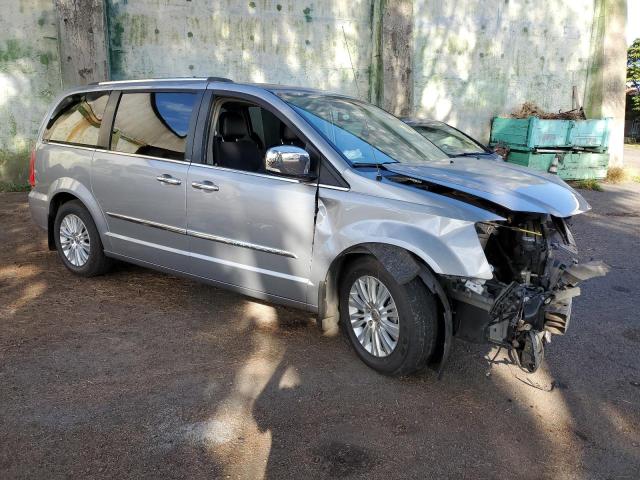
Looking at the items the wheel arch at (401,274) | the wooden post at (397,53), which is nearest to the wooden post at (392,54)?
the wooden post at (397,53)

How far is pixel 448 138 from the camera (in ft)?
28.8

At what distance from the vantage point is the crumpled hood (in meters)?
3.51

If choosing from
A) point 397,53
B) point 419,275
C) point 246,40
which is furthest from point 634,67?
point 419,275

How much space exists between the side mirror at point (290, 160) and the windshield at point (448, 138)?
15.9 feet

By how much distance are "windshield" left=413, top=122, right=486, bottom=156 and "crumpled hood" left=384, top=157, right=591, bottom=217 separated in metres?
4.20

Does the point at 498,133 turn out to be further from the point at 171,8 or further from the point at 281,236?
the point at 281,236

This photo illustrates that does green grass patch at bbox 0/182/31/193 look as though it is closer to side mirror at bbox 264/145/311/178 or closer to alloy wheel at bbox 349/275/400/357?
side mirror at bbox 264/145/311/178

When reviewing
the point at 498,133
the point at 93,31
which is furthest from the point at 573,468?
the point at 498,133

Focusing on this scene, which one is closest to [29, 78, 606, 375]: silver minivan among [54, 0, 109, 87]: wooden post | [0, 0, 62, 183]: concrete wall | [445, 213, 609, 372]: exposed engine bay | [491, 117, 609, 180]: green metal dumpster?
[445, 213, 609, 372]: exposed engine bay

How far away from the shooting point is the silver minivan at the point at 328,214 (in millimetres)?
3480

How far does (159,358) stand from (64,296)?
1.70 meters

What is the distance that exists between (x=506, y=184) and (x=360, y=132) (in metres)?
1.21

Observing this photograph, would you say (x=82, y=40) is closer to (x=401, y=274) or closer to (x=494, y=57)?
(x=401, y=274)

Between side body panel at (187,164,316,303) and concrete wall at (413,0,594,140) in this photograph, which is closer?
side body panel at (187,164,316,303)
